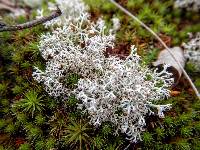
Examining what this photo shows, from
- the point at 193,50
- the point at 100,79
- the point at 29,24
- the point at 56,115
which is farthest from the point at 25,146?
the point at 193,50

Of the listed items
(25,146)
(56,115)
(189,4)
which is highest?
(189,4)

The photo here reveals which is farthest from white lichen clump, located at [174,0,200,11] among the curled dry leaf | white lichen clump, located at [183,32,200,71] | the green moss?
the green moss

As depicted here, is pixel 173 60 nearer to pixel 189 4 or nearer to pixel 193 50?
pixel 193 50

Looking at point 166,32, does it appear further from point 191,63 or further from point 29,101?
point 29,101

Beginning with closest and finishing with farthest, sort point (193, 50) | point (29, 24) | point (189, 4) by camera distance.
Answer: point (29, 24) < point (193, 50) < point (189, 4)

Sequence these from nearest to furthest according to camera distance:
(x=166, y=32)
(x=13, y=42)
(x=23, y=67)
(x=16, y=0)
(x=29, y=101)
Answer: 1. (x=29, y=101)
2. (x=23, y=67)
3. (x=13, y=42)
4. (x=166, y=32)
5. (x=16, y=0)

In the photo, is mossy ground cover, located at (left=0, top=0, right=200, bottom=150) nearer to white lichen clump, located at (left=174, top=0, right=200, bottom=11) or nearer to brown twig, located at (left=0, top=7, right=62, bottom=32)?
brown twig, located at (left=0, top=7, right=62, bottom=32)

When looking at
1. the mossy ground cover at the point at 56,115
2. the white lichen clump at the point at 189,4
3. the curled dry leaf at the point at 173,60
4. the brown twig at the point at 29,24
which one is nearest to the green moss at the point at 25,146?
the mossy ground cover at the point at 56,115

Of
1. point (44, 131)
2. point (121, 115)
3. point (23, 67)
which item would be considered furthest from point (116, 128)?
point (23, 67)
